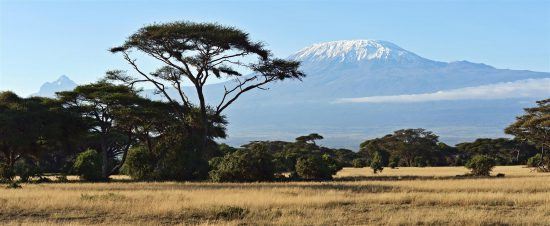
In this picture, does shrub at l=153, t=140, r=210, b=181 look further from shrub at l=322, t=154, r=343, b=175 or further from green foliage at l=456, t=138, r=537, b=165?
green foliage at l=456, t=138, r=537, b=165

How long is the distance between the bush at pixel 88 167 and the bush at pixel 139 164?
1.74 m

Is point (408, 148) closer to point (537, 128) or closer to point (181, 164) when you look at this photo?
point (537, 128)

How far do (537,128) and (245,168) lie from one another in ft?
106

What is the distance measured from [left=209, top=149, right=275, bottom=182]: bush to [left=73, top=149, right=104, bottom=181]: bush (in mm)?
7358

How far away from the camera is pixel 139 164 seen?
113 ft

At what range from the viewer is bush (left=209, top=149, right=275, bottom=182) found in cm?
3109

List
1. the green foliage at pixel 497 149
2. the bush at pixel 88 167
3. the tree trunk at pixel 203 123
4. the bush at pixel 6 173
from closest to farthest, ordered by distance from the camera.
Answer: the bush at pixel 6 173
the bush at pixel 88 167
the tree trunk at pixel 203 123
the green foliage at pixel 497 149

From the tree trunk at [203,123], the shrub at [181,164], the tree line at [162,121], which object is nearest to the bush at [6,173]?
the tree line at [162,121]

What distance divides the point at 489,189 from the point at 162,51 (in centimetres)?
2047

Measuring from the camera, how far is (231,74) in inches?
1532

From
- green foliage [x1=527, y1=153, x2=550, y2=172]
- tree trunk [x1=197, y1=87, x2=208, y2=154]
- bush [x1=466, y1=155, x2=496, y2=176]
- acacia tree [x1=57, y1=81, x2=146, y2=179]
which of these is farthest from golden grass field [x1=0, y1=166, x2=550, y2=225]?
green foliage [x1=527, y1=153, x2=550, y2=172]

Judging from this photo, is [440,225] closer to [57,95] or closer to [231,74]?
[231,74]

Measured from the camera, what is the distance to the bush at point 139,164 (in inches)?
1341

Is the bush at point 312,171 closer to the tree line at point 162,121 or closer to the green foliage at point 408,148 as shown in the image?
the tree line at point 162,121
